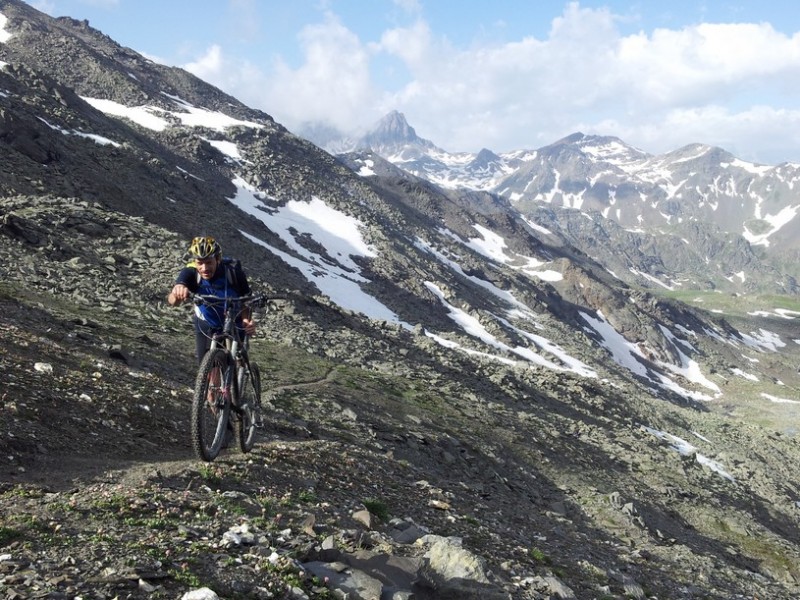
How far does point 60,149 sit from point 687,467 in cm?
5230

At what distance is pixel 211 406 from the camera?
9.93 m

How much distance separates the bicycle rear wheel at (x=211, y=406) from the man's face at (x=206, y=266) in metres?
1.44

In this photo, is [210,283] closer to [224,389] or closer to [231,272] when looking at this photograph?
[231,272]

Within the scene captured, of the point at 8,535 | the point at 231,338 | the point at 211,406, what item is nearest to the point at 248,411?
the point at 211,406

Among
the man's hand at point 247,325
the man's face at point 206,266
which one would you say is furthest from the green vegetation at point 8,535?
the man's face at point 206,266

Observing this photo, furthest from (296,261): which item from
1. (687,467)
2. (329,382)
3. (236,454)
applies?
(236,454)

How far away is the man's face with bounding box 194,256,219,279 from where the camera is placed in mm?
10382

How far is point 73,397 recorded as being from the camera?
1197 centimetres

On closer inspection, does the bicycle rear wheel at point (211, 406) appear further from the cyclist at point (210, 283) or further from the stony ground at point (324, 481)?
the cyclist at point (210, 283)

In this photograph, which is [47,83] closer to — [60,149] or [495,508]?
[60,149]

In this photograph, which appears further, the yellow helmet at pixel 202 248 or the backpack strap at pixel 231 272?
the backpack strap at pixel 231 272

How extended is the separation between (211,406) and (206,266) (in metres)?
2.47

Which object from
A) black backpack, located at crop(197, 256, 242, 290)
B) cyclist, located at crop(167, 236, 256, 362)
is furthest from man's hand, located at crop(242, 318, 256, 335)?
black backpack, located at crop(197, 256, 242, 290)

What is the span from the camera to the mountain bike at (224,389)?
9.65 meters
